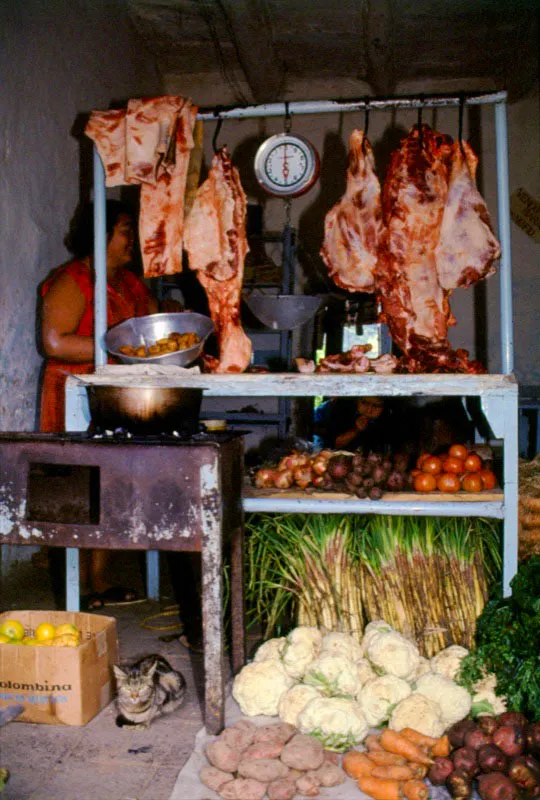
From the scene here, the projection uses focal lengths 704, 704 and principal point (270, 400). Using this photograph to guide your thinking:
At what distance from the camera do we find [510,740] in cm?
257

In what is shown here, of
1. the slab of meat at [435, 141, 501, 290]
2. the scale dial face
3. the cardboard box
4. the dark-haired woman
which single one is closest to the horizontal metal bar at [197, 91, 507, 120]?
the scale dial face

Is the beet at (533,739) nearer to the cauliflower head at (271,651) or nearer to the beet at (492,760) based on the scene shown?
the beet at (492,760)

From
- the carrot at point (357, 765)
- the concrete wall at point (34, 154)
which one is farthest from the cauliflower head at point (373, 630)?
the concrete wall at point (34, 154)

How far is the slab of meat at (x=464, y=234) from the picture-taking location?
3.68 metres

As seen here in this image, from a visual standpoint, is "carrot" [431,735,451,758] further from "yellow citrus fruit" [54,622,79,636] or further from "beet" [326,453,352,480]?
"yellow citrus fruit" [54,622,79,636]

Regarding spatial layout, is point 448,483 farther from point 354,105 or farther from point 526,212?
point 526,212

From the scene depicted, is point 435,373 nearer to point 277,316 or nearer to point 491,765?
point 277,316

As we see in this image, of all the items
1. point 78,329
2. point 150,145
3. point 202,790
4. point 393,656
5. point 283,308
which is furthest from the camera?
point 78,329

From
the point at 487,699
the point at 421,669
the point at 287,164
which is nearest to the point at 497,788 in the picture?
the point at 487,699

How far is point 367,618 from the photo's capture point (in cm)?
354

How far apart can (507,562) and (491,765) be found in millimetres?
1058

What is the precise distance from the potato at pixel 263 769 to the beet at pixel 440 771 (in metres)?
0.51

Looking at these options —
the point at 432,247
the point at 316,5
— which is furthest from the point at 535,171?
the point at 432,247

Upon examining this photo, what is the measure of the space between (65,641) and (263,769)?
1017 mm
